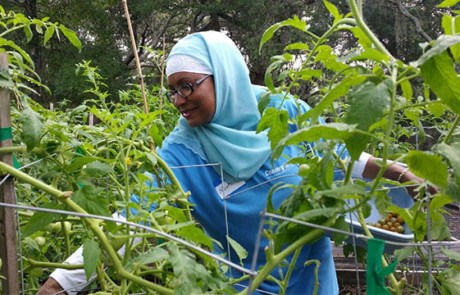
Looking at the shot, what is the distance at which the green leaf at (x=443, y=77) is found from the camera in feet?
1.79

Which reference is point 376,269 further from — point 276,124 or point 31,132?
point 31,132

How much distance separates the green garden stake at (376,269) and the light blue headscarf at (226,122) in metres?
0.86

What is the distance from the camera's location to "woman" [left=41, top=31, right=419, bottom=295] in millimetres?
1440

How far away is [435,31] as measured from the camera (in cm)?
1271

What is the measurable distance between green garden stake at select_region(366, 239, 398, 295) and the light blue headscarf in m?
0.86

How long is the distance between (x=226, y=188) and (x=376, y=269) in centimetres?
92

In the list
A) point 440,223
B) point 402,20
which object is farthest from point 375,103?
point 402,20

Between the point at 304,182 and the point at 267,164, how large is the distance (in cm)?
86

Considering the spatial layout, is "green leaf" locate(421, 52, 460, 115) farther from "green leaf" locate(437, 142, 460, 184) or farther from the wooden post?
the wooden post

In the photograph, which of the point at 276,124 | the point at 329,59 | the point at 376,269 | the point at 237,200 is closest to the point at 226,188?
the point at 237,200

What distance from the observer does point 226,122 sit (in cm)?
152

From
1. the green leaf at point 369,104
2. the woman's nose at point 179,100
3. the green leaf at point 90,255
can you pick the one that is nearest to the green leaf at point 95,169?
the green leaf at point 90,255

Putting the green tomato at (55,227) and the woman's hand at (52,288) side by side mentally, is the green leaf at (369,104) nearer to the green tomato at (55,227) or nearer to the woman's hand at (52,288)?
the woman's hand at (52,288)

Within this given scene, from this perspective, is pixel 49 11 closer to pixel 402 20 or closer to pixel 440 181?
pixel 402 20
